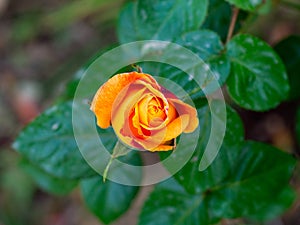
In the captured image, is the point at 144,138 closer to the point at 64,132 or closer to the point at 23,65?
the point at 64,132

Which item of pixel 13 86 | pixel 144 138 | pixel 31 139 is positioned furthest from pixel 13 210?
pixel 144 138

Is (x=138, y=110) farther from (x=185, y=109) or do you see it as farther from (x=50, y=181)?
(x=50, y=181)

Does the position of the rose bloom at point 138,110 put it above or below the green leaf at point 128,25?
above

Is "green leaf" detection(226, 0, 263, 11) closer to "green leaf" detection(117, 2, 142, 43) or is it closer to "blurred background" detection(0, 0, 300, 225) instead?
"green leaf" detection(117, 2, 142, 43)

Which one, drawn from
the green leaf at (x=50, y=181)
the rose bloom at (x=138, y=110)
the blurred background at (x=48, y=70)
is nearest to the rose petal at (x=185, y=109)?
the rose bloom at (x=138, y=110)

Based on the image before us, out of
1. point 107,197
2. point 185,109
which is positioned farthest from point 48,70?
point 185,109

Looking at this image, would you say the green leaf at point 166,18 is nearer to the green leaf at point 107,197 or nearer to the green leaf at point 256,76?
the green leaf at point 256,76
